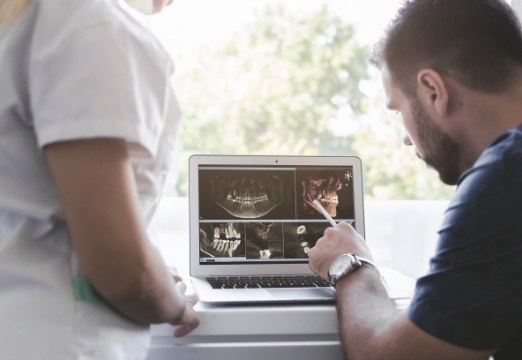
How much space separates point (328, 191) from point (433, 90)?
476mm

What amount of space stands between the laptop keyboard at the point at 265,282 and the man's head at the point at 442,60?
0.36 meters

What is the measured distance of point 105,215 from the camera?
625 millimetres

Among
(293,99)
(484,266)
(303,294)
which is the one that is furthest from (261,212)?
(293,99)

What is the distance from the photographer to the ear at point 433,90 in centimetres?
104

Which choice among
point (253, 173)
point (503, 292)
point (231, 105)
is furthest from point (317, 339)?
point (231, 105)

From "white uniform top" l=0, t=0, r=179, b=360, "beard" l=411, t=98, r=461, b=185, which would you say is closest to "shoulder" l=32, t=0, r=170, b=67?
"white uniform top" l=0, t=0, r=179, b=360

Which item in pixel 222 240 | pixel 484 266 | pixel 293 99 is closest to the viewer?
pixel 484 266

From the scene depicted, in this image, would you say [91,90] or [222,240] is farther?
[222,240]

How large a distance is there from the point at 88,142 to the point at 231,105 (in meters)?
4.30

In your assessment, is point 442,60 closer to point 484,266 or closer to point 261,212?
point 484,266

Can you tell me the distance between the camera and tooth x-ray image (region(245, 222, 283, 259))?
1.41 m

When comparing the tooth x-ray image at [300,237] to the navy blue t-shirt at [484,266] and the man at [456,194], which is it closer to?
the man at [456,194]

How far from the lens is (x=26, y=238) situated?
70cm

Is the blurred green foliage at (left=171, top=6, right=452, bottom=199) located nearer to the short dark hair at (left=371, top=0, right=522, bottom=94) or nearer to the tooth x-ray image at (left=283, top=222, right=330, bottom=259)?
the tooth x-ray image at (left=283, top=222, right=330, bottom=259)
